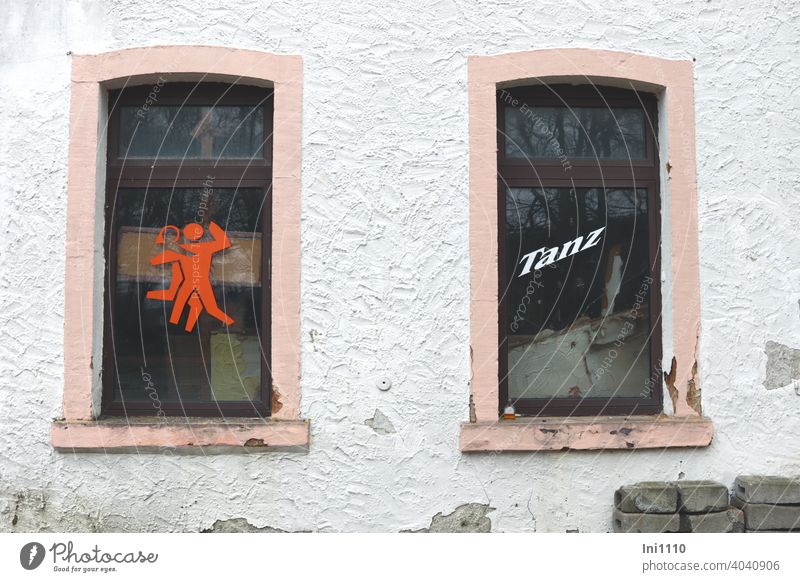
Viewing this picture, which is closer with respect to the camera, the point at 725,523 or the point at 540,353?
the point at 725,523

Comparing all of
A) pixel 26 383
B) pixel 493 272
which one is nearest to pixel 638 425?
pixel 493 272

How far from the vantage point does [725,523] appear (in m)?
4.70

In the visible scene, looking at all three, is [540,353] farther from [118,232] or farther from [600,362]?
[118,232]

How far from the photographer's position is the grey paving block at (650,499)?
15.3 ft

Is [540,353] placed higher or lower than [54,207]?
lower

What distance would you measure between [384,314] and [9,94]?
2.62m

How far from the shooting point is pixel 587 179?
5066mm

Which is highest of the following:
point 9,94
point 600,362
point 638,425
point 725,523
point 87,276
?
point 9,94

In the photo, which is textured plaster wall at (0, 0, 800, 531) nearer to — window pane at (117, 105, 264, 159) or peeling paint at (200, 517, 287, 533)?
peeling paint at (200, 517, 287, 533)

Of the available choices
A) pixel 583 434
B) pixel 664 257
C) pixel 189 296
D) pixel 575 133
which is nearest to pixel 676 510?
pixel 583 434

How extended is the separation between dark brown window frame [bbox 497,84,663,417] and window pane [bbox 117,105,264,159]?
1569 millimetres

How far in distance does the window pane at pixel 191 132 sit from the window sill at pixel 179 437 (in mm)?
1654

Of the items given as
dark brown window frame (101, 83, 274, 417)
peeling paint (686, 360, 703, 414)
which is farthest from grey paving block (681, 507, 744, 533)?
dark brown window frame (101, 83, 274, 417)

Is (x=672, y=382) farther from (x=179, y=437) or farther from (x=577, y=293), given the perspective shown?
(x=179, y=437)
